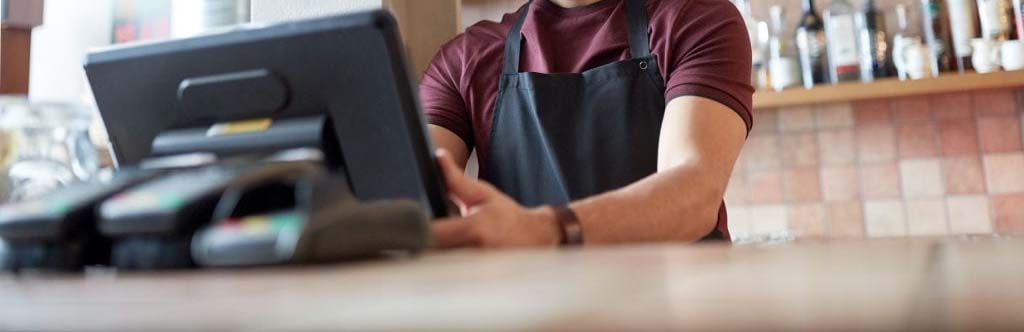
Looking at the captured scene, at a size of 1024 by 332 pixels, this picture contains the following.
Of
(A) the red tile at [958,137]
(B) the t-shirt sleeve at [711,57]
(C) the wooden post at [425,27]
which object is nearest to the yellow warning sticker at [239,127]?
(B) the t-shirt sleeve at [711,57]

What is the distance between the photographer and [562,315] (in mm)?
229

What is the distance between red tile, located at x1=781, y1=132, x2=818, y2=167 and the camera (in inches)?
88.5

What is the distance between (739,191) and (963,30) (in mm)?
634

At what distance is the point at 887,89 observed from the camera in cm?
199

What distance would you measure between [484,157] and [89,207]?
1.01 meters

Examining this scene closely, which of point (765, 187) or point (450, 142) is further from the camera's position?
point (765, 187)

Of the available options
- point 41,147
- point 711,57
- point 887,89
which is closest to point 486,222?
point 41,147

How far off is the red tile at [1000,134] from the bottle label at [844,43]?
35 centimetres

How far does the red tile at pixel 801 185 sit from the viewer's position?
224 centimetres

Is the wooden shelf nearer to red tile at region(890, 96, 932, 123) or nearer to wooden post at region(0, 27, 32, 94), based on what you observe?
red tile at region(890, 96, 932, 123)

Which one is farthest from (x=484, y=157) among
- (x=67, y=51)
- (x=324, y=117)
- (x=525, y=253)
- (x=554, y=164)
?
(x=67, y=51)

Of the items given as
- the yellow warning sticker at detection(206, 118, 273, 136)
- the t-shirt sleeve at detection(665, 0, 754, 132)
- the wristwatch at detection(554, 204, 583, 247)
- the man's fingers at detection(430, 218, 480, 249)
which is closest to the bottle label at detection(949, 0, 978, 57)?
the t-shirt sleeve at detection(665, 0, 754, 132)

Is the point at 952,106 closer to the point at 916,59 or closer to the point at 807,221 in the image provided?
the point at 916,59

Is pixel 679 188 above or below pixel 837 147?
above
